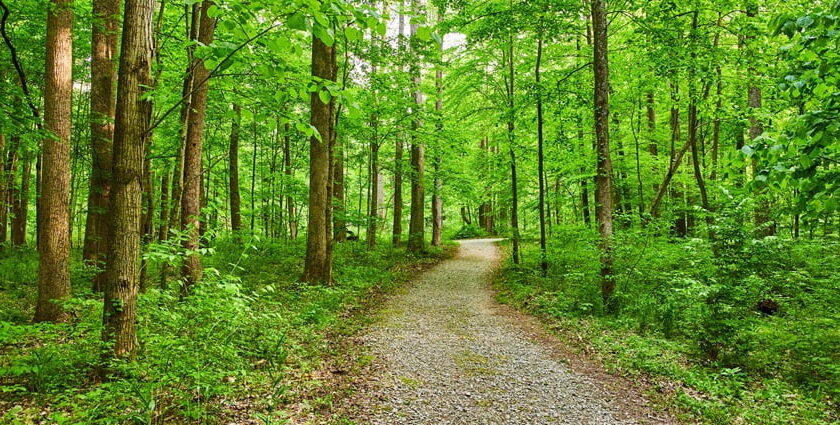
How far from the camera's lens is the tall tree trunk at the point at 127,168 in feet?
11.8

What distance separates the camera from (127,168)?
3602 mm

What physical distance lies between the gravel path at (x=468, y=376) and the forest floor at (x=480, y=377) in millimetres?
12

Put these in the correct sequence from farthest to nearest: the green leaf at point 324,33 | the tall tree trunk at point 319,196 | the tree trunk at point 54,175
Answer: the tall tree trunk at point 319,196, the tree trunk at point 54,175, the green leaf at point 324,33

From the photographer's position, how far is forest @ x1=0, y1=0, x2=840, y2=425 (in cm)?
357

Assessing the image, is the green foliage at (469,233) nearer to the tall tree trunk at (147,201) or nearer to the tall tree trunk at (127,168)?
the tall tree trunk at (147,201)

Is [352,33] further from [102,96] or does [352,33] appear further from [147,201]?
[147,201]

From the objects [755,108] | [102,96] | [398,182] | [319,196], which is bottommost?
[319,196]

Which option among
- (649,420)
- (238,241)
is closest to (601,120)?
(649,420)

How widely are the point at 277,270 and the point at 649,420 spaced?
10.1 meters

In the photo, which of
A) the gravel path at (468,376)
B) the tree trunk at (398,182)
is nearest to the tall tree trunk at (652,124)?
the tree trunk at (398,182)

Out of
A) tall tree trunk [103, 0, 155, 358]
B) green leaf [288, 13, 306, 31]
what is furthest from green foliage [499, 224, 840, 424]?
tall tree trunk [103, 0, 155, 358]

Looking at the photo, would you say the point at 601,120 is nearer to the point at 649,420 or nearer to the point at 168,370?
the point at 649,420

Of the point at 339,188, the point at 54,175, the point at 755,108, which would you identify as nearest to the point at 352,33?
the point at 54,175

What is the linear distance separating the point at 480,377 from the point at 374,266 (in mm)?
8491
